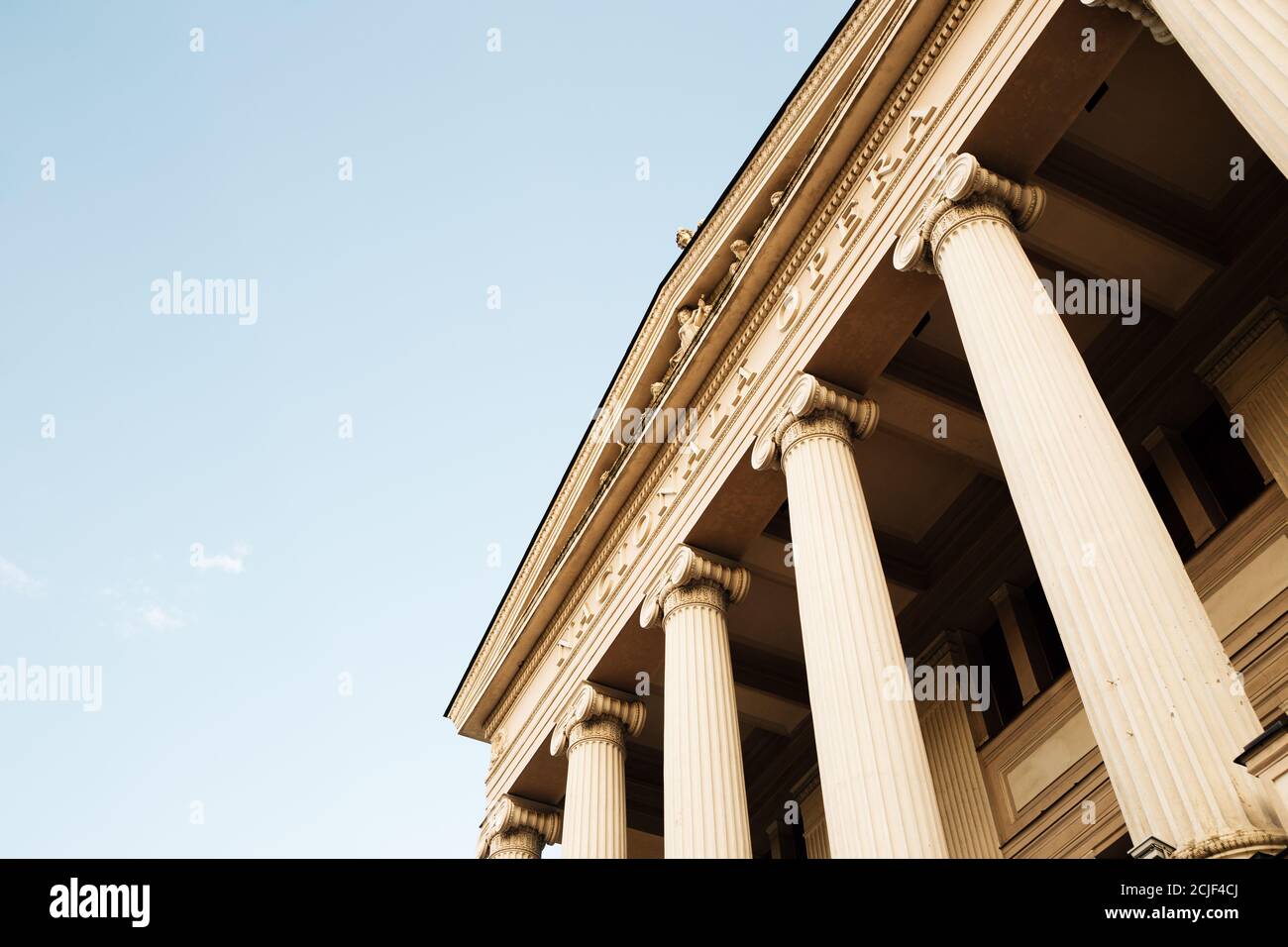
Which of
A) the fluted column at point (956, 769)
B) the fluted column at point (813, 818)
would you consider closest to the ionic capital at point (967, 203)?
the fluted column at point (956, 769)

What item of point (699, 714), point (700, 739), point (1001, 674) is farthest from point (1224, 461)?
point (700, 739)

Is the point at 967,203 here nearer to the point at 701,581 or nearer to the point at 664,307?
the point at 701,581

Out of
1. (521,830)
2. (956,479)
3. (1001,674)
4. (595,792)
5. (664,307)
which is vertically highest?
(664,307)

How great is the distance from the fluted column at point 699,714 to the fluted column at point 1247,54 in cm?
1058

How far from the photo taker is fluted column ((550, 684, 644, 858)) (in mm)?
19500

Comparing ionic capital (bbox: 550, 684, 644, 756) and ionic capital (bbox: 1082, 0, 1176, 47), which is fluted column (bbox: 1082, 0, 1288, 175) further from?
ionic capital (bbox: 550, 684, 644, 756)

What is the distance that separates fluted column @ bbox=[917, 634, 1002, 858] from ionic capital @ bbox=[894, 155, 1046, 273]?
9.20m

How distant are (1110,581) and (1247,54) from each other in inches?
176

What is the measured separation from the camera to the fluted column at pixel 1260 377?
15.6 m

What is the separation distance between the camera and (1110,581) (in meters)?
9.37

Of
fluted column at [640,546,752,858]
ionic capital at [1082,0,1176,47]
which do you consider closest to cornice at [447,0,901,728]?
fluted column at [640,546,752,858]

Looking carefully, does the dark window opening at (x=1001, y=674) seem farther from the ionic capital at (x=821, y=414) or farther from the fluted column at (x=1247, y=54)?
the fluted column at (x=1247, y=54)

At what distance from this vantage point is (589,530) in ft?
74.0

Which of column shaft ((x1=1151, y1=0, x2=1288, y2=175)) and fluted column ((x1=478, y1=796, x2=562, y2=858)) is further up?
column shaft ((x1=1151, y1=0, x2=1288, y2=175))
